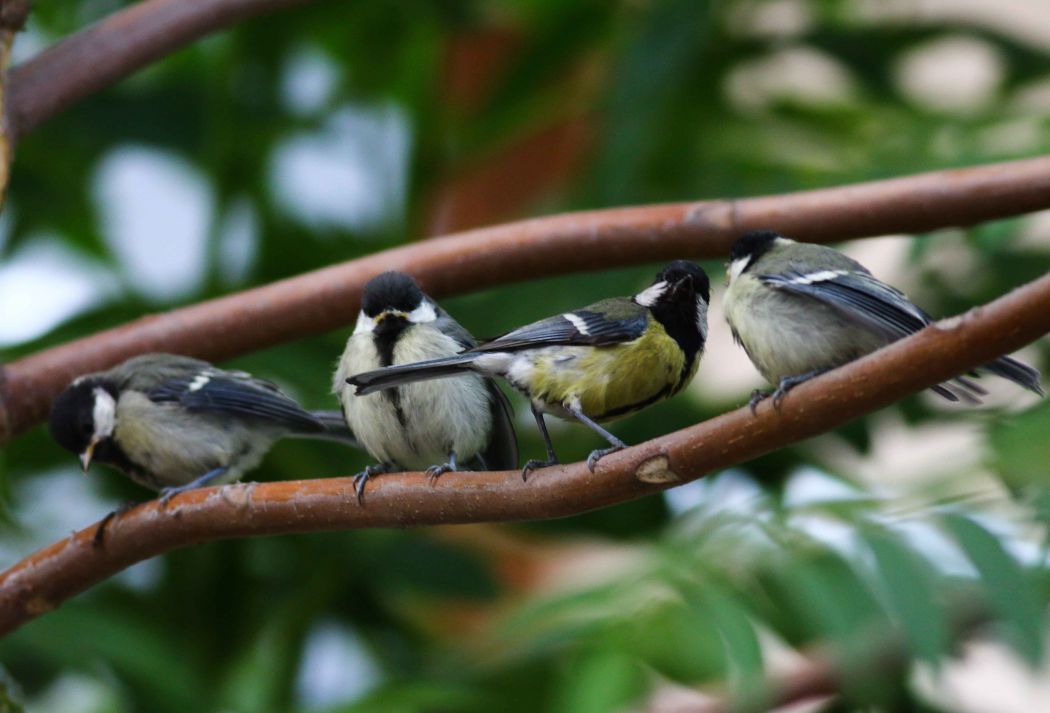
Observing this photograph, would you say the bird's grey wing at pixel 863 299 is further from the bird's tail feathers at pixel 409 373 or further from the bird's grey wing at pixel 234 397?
the bird's grey wing at pixel 234 397

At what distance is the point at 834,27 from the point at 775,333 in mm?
2308

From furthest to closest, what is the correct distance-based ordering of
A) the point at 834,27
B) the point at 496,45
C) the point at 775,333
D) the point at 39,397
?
1. the point at 496,45
2. the point at 834,27
3. the point at 39,397
4. the point at 775,333

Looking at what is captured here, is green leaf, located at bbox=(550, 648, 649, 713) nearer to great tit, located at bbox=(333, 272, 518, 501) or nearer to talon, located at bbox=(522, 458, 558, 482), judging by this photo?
great tit, located at bbox=(333, 272, 518, 501)

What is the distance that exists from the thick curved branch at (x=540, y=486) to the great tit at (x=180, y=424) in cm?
41

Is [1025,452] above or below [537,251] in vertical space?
below

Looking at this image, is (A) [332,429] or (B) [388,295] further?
(A) [332,429]

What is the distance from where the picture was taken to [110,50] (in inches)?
85.2

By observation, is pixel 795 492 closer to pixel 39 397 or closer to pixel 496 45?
pixel 39 397

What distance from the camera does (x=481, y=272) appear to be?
1984 millimetres

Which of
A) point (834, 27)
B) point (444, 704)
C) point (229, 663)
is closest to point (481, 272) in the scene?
point (444, 704)

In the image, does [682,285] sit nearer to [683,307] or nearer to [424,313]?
[683,307]

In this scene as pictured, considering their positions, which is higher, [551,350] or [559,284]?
[559,284]

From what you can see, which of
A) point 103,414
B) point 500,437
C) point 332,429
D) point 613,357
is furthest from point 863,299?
point 103,414

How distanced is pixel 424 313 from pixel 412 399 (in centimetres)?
14
